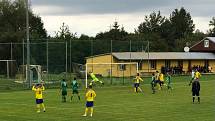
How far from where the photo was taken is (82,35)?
11419 centimetres

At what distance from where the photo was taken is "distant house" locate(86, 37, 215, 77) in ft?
224

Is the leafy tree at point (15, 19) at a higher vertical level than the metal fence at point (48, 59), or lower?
higher

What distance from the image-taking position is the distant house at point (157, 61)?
68250 mm

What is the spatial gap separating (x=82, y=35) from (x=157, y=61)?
34.5 m

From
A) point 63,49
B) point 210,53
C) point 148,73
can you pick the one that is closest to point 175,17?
point 210,53

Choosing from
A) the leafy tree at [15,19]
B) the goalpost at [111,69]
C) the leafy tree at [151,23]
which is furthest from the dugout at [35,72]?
the leafy tree at [151,23]

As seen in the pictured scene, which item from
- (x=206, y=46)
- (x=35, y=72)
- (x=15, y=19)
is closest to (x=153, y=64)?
(x=206, y=46)

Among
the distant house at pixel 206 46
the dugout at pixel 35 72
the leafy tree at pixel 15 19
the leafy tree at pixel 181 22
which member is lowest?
the dugout at pixel 35 72

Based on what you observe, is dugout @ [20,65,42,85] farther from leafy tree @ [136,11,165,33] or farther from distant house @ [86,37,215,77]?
leafy tree @ [136,11,165,33]

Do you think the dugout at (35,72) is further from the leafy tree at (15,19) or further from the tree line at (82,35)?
the leafy tree at (15,19)

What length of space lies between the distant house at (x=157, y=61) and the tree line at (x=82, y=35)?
1.21 meters

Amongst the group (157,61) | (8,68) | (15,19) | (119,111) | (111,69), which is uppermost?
(15,19)

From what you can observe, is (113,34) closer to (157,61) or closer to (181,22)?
(181,22)

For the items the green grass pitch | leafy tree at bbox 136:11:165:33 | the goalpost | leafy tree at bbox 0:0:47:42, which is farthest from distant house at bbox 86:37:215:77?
leafy tree at bbox 136:11:165:33
